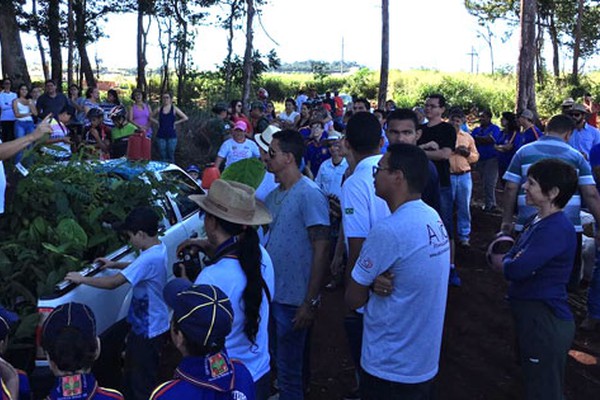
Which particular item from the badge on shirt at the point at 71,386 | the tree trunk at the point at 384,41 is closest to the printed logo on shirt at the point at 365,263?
the badge on shirt at the point at 71,386

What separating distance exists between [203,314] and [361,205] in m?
1.62

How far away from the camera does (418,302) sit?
9.07ft

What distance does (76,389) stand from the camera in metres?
2.10

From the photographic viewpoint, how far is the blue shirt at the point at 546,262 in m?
3.30

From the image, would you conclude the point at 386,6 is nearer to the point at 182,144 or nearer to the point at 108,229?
the point at 182,144

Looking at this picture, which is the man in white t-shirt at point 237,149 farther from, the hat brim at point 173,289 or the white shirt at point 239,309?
the hat brim at point 173,289

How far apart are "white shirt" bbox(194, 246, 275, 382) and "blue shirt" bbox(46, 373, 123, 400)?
1.94 feet

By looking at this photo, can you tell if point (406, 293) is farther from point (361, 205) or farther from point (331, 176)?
point (331, 176)

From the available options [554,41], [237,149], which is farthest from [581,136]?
[554,41]

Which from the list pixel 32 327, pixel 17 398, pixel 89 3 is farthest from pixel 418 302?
pixel 89 3

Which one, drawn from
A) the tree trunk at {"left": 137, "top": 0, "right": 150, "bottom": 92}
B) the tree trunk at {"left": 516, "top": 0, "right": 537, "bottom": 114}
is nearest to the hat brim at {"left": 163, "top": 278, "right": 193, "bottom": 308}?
the tree trunk at {"left": 516, "top": 0, "right": 537, "bottom": 114}

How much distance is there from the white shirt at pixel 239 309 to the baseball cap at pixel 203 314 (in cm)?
38

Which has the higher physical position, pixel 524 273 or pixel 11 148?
pixel 11 148

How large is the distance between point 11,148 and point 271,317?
6.81 ft
